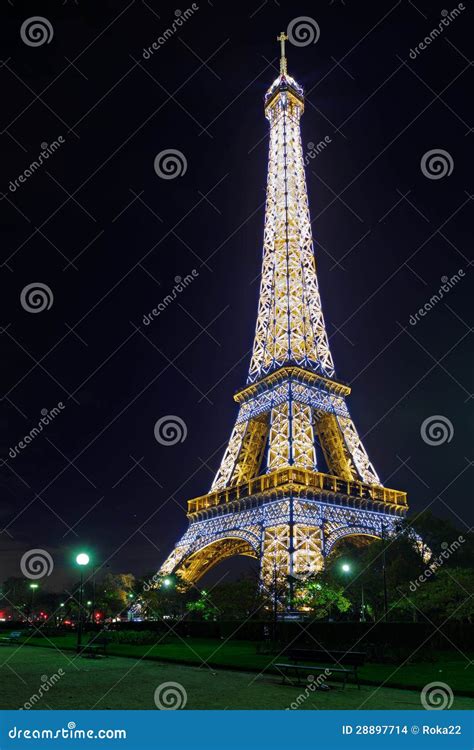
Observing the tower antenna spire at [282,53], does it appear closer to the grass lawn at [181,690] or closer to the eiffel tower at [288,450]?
the eiffel tower at [288,450]

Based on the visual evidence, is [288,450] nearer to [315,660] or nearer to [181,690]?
[315,660]

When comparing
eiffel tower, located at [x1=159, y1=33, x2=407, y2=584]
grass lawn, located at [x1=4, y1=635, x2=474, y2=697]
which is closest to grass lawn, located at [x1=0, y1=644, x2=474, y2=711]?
grass lawn, located at [x1=4, y1=635, x2=474, y2=697]

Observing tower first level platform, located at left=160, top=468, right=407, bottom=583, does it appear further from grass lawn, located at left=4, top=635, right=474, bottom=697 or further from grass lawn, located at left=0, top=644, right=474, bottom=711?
grass lawn, located at left=0, top=644, right=474, bottom=711

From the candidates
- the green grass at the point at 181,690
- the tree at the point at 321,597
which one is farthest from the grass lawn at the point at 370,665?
the tree at the point at 321,597

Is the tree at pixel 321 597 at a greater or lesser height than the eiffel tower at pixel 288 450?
lesser
